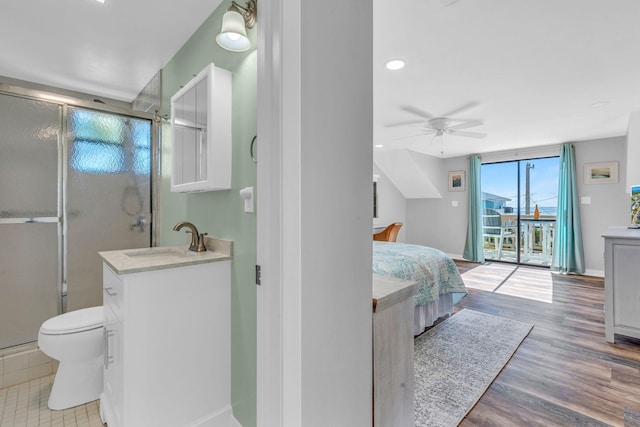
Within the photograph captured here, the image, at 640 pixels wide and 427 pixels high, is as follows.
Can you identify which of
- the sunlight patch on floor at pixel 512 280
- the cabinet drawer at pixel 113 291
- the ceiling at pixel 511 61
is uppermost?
the ceiling at pixel 511 61

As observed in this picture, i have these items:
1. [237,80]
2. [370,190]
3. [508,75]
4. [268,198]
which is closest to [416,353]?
[370,190]

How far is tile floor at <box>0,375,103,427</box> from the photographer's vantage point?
1571 mm

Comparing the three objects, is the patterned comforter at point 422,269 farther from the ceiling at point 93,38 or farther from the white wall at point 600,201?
the white wall at point 600,201

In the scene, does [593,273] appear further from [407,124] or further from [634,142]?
[407,124]

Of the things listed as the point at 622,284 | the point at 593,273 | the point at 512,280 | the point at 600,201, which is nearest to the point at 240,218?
the point at 622,284

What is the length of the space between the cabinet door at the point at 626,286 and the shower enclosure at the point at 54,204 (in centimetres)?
418

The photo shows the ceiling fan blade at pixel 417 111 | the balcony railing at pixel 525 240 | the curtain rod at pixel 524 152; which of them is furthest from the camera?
the balcony railing at pixel 525 240

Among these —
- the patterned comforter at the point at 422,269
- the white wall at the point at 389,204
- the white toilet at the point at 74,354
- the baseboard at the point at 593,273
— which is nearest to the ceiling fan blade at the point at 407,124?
the patterned comforter at the point at 422,269

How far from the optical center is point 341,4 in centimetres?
86

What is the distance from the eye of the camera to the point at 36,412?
1657mm

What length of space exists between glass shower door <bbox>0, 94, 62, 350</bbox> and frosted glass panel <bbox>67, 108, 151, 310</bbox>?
0.31 feet

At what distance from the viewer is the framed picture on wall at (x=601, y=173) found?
4.50 meters

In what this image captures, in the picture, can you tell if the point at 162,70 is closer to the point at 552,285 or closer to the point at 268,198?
the point at 268,198

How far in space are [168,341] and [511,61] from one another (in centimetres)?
301
